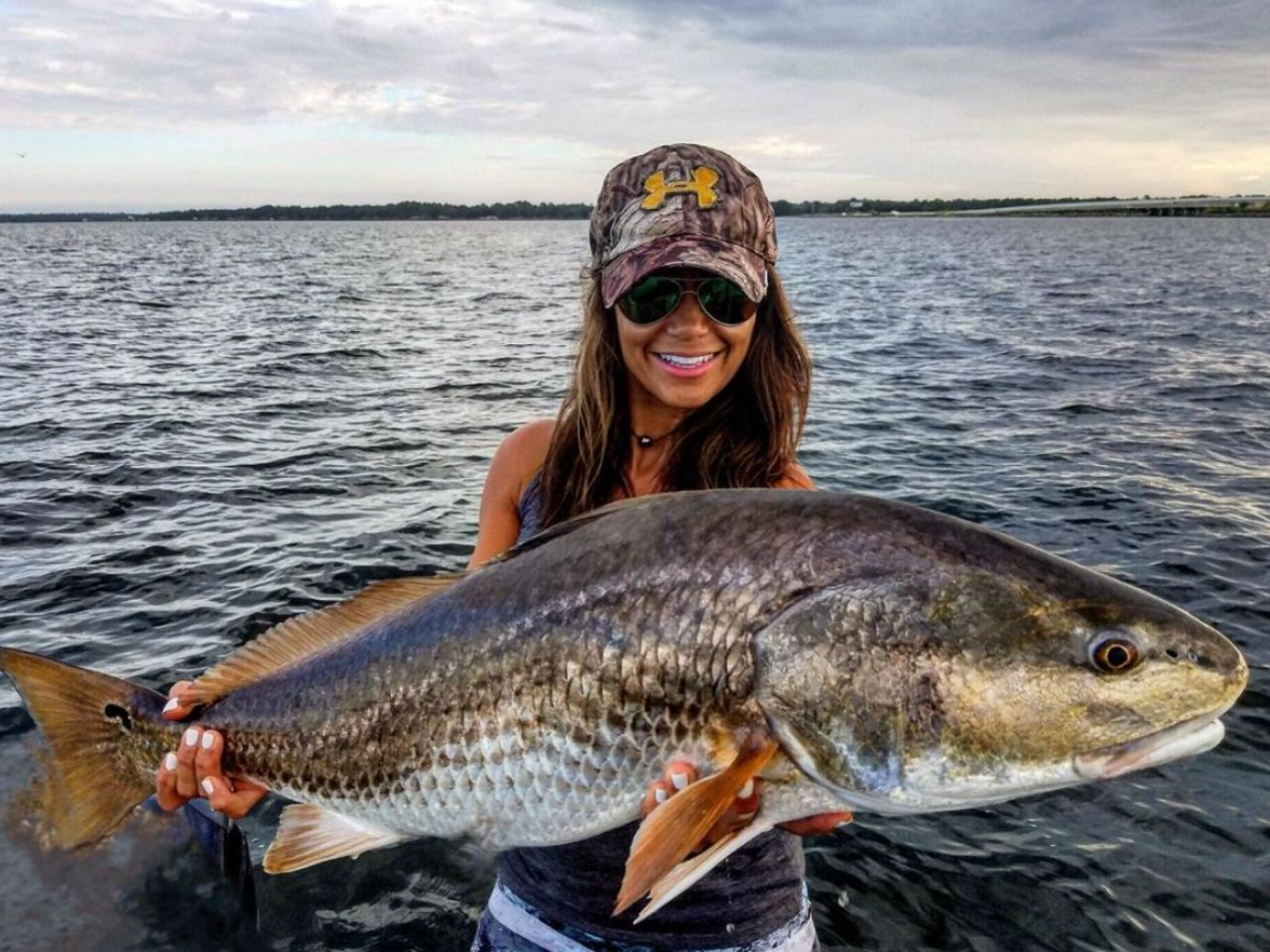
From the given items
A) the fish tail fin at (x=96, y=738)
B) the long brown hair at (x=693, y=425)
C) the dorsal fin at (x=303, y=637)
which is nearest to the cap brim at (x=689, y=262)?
the long brown hair at (x=693, y=425)

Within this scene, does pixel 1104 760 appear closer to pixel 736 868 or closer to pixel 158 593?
pixel 736 868

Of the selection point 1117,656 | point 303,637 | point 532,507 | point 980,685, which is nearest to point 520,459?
point 532,507

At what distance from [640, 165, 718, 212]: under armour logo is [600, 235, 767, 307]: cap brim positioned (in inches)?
6.2

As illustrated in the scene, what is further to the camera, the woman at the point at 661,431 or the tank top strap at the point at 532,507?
the tank top strap at the point at 532,507

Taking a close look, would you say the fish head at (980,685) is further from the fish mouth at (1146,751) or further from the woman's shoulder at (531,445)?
the woman's shoulder at (531,445)

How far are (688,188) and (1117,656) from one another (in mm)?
1997

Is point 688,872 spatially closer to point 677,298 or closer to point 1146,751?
point 1146,751

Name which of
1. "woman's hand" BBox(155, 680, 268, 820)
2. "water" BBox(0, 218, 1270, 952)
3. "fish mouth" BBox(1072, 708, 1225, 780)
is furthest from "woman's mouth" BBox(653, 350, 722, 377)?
"water" BBox(0, 218, 1270, 952)

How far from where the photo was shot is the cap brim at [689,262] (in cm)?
340

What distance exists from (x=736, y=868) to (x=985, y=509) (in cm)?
1033

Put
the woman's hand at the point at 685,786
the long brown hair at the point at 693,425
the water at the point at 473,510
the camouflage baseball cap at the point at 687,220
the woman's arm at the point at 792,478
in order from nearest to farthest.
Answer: the woman's hand at the point at 685,786, the camouflage baseball cap at the point at 687,220, the long brown hair at the point at 693,425, the woman's arm at the point at 792,478, the water at the point at 473,510

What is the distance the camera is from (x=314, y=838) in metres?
3.38

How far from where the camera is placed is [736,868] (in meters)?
3.12

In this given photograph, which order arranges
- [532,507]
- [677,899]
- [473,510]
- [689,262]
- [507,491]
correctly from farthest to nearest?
1. [473,510]
2. [507,491]
3. [532,507]
4. [689,262]
5. [677,899]
